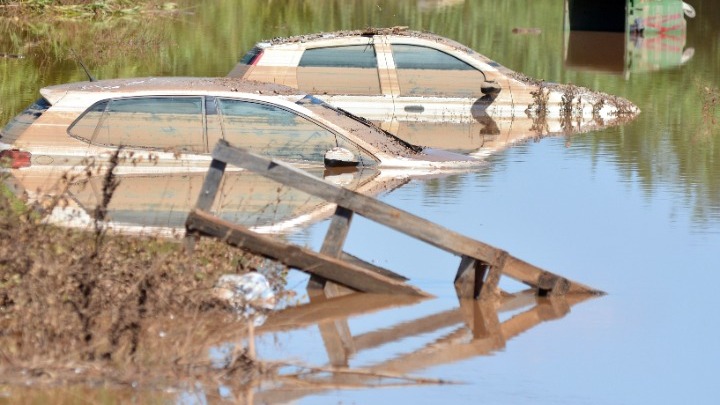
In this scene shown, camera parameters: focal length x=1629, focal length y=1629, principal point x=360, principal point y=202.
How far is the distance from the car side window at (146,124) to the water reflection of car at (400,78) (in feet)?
16.8

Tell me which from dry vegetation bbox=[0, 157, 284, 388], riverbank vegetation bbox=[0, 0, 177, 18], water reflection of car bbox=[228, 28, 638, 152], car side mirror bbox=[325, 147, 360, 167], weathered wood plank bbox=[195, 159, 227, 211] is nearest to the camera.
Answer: dry vegetation bbox=[0, 157, 284, 388]

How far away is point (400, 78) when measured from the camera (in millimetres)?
→ 21141

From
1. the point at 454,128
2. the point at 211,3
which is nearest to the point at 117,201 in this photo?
the point at 454,128

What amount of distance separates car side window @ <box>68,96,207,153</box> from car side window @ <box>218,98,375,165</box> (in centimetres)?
29

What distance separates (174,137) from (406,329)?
5.36 meters

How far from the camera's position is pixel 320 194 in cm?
1059

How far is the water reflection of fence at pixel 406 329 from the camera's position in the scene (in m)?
9.20

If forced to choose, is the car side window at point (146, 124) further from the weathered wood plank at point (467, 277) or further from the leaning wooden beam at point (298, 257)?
the weathered wood plank at point (467, 277)

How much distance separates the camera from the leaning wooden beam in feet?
34.3

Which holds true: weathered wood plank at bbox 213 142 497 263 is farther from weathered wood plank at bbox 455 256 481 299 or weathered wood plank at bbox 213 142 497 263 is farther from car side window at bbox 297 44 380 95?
car side window at bbox 297 44 380 95

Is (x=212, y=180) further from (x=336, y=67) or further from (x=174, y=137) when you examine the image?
(x=336, y=67)

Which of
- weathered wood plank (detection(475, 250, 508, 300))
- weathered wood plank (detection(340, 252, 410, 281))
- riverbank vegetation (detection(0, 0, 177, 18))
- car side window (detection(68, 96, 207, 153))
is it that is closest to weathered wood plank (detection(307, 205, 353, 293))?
weathered wood plank (detection(340, 252, 410, 281))

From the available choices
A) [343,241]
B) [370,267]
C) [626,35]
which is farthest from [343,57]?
[626,35]

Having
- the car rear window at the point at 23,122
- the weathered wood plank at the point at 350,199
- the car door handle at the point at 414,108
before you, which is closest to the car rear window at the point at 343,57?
the car door handle at the point at 414,108
